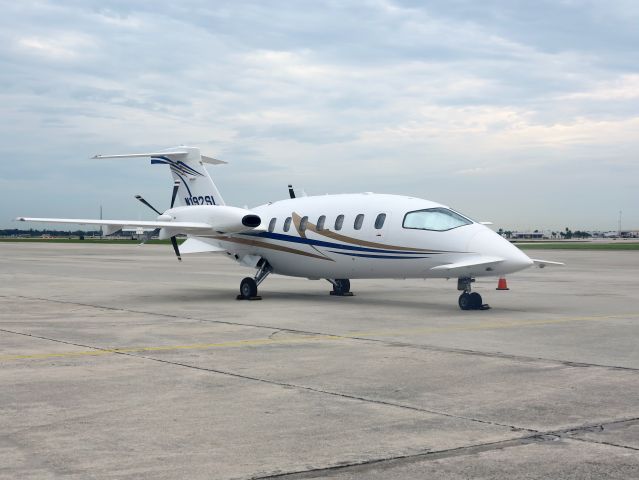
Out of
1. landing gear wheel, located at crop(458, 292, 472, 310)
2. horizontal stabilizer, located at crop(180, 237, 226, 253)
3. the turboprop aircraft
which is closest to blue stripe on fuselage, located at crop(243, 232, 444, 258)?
the turboprop aircraft

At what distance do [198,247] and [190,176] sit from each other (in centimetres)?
243

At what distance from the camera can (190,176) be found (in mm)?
Answer: 25859

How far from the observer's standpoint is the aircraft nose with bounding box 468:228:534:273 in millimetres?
17625

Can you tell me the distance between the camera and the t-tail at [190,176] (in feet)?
84.1

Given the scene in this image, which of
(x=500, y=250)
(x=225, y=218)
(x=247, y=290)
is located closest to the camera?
(x=500, y=250)

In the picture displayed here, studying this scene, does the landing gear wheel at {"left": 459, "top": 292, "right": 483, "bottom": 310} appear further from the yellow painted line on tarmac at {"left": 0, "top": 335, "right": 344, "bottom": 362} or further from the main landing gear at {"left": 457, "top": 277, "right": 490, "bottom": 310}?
the yellow painted line on tarmac at {"left": 0, "top": 335, "right": 344, "bottom": 362}

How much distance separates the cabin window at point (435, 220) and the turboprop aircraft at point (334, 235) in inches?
1.0

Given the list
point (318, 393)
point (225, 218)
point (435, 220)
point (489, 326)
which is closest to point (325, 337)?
point (489, 326)

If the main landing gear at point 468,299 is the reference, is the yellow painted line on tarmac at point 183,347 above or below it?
below

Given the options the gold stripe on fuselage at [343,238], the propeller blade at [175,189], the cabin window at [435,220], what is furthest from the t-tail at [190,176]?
the cabin window at [435,220]

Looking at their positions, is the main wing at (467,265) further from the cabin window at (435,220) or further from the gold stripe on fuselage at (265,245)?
the gold stripe on fuselage at (265,245)

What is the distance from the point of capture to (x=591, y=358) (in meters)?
11.4

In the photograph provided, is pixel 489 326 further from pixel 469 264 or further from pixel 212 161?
pixel 212 161

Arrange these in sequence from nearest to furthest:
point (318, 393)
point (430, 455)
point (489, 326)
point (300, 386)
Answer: point (430, 455) → point (318, 393) → point (300, 386) → point (489, 326)
